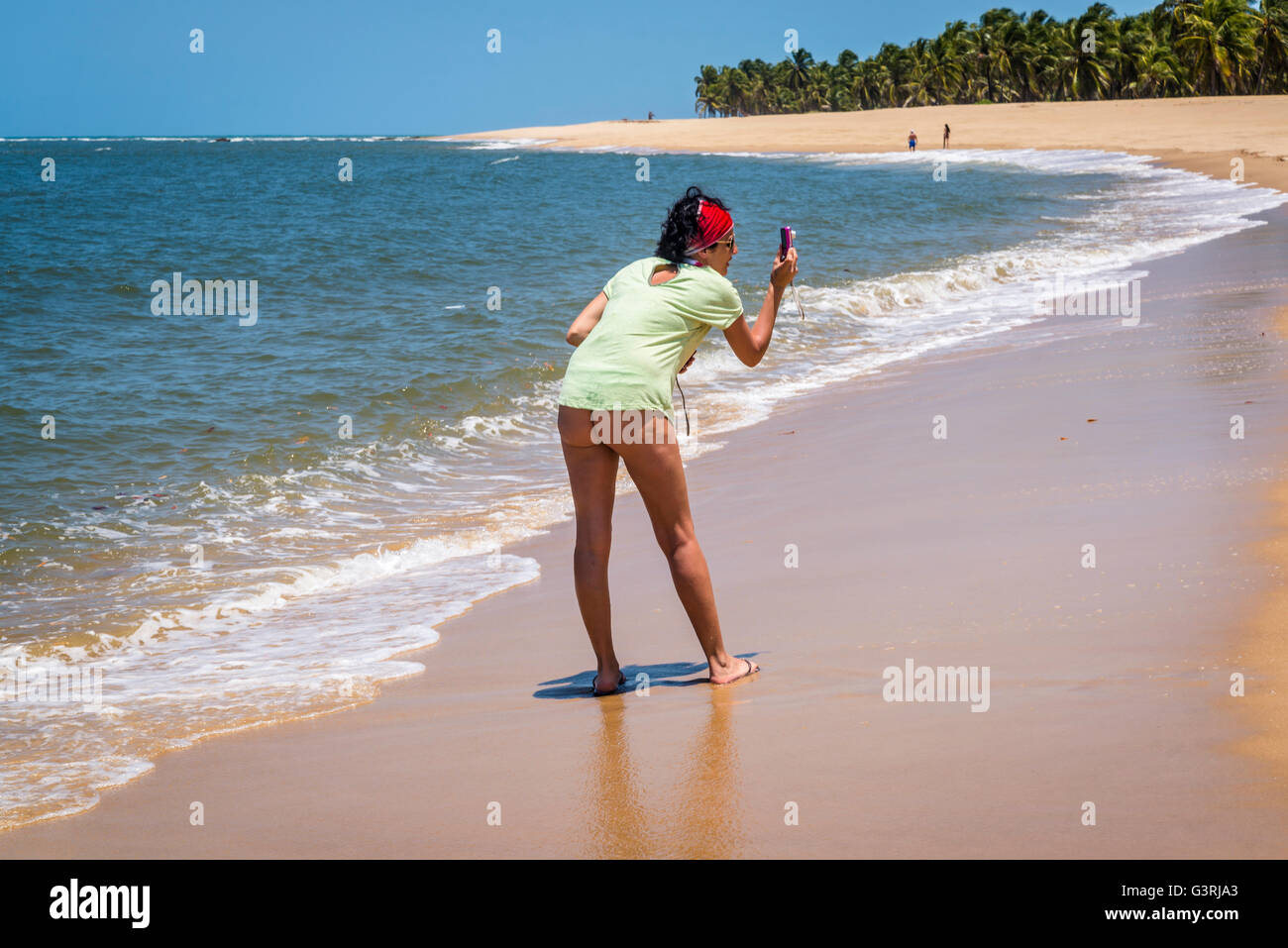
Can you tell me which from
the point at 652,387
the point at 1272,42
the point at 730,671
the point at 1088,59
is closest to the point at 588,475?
the point at 652,387

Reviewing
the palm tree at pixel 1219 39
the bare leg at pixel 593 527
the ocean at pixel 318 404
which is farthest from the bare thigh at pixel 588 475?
the palm tree at pixel 1219 39

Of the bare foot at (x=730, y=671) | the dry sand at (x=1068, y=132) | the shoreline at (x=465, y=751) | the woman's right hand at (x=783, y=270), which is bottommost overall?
the shoreline at (x=465, y=751)

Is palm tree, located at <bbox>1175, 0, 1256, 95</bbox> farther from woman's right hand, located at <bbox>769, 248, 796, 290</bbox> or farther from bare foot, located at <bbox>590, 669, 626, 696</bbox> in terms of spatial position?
bare foot, located at <bbox>590, 669, 626, 696</bbox>

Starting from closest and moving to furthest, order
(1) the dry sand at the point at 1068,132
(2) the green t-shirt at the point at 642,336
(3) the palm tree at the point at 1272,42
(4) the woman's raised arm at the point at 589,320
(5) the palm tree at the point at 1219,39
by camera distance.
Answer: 1. (2) the green t-shirt at the point at 642,336
2. (4) the woman's raised arm at the point at 589,320
3. (1) the dry sand at the point at 1068,132
4. (5) the palm tree at the point at 1219,39
5. (3) the palm tree at the point at 1272,42

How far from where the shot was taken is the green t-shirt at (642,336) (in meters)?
3.53

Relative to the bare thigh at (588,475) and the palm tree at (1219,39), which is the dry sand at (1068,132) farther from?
the bare thigh at (588,475)

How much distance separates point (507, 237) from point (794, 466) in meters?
19.6

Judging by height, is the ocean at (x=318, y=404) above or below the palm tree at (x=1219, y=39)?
below

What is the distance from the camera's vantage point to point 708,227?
11.8ft

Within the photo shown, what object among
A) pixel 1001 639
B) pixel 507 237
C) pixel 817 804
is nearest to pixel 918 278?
pixel 507 237

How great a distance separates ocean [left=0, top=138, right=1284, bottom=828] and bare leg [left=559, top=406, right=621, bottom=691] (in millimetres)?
921

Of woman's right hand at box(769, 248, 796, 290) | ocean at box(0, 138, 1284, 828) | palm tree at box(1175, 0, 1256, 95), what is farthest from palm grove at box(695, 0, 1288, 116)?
woman's right hand at box(769, 248, 796, 290)

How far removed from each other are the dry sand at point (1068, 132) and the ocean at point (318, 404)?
13.8 m

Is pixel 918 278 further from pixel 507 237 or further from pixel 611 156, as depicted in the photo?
pixel 611 156
